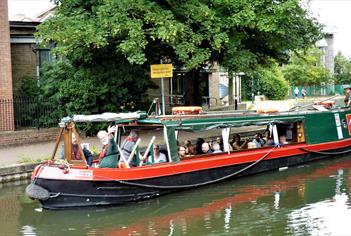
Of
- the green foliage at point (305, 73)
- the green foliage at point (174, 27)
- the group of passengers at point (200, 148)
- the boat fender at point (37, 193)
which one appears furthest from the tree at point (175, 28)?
the green foliage at point (305, 73)

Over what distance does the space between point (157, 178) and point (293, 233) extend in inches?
149

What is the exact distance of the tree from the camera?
18.1 metres

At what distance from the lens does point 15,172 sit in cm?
1485

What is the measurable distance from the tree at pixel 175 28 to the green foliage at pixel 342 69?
5158 centimetres

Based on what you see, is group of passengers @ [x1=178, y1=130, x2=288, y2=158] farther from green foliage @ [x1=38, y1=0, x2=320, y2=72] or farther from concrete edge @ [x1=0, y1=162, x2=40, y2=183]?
concrete edge @ [x1=0, y1=162, x2=40, y2=183]

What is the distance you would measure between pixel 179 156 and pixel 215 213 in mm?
2254

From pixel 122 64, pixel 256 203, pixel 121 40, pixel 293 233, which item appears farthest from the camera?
pixel 122 64

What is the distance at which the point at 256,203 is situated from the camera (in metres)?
12.0

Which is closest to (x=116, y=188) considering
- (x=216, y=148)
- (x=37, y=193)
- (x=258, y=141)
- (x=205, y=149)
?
(x=37, y=193)

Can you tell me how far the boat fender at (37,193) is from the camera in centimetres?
1101

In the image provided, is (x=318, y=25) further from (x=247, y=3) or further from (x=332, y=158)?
(x=332, y=158)

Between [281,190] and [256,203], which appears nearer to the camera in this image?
[256,203]

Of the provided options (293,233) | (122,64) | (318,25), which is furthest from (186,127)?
(318,25)

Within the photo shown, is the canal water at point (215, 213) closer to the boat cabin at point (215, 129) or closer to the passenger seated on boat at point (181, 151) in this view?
the passenger seated on boat at point (181, 151)
